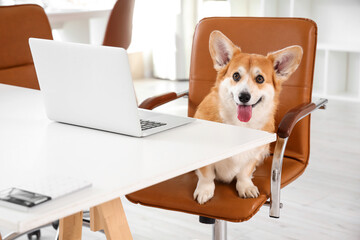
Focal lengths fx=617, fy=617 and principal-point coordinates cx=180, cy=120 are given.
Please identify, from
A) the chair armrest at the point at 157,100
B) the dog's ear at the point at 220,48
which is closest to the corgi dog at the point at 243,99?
the dog's ear at the point at 220,48

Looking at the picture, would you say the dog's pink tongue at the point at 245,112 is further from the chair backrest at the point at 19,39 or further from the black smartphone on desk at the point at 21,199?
the chair backrest at the point at 19,39

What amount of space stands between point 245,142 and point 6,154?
528 mm

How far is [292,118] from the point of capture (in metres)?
1.73

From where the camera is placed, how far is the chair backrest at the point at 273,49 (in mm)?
1900

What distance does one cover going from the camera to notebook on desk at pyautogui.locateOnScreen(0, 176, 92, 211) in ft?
3.38

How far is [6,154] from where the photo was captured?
1343 mm

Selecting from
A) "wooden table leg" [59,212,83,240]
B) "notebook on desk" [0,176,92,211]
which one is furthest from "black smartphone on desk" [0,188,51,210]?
"wooden table leg" [59,212,83,240]

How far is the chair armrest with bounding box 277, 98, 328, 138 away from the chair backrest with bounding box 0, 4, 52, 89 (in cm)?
112

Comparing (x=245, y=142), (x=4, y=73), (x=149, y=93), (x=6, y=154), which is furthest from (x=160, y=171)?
(x=149, y=93)

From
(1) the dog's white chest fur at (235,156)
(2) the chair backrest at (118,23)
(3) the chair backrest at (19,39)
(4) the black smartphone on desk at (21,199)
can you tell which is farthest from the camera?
(2) the chair backrest at (118,23)

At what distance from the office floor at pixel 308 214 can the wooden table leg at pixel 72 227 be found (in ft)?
2.51

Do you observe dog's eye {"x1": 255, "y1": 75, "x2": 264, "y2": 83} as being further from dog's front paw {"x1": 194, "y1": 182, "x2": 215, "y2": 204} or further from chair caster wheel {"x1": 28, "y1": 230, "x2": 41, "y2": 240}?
chair caster wheel {"x1": 28, "y1": 230, "x2": 41, "y2": 240}

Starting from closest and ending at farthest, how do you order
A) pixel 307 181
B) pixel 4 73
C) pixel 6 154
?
1. pixel 6 154
2. pixel 4 73
3. pixel 307 181

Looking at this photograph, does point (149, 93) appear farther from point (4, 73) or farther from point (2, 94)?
point (2, 94)
